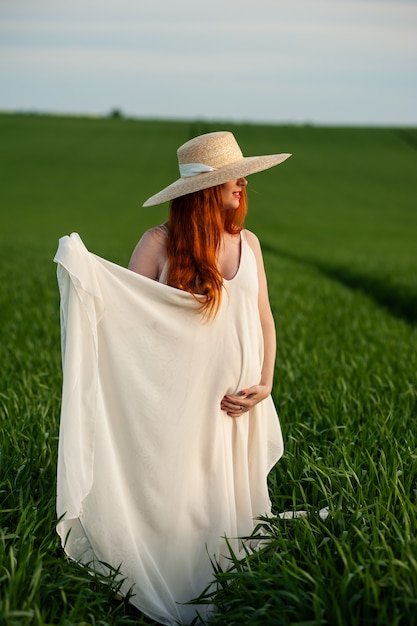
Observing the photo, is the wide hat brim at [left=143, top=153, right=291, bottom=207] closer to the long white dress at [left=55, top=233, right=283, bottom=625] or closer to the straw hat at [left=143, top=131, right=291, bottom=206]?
the straw hat at [left=143, top=131, right=291, bottom=206]

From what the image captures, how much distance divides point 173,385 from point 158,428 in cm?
21

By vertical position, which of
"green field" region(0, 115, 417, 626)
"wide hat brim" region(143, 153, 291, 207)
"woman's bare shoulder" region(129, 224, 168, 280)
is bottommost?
"green field" region(0, 115, 417, 626)

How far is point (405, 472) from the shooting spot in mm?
4539

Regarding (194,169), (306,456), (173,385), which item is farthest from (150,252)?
(306,456)

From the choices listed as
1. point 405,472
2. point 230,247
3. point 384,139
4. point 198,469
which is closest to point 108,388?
point 198,469

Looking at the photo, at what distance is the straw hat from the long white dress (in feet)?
1.22

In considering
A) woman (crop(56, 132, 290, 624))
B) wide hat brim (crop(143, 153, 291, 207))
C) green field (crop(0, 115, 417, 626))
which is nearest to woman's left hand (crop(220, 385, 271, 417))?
woman (crop(56, 132, 290, 624))

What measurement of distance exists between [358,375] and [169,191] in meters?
4.27

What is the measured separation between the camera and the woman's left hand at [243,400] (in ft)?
12.4

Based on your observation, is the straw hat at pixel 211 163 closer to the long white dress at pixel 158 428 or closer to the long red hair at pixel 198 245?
the long red hair at pixel 198 245

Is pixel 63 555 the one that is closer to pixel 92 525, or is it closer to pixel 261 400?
pixel 92 525

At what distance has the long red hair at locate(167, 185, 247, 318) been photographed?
3.60 meters

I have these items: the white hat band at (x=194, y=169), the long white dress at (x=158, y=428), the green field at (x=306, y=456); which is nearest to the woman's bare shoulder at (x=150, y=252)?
the long white dress at (x=158, y=428)

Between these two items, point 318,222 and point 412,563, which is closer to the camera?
point 412,563
